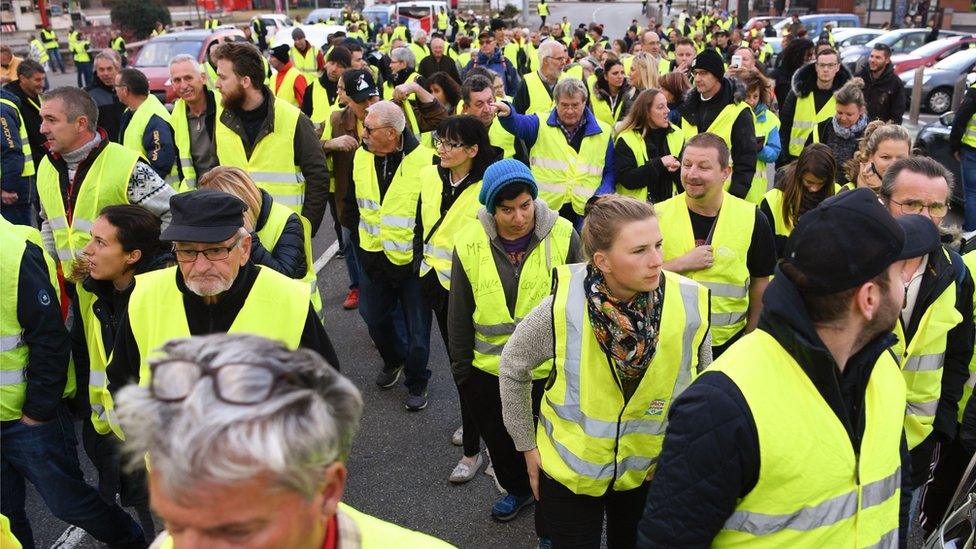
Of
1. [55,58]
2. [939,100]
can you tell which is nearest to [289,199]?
[939,100]

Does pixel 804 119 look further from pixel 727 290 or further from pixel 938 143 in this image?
pixel 727 290

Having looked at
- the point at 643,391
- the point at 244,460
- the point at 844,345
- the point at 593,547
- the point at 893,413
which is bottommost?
the point at 593,547

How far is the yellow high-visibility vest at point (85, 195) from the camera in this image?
159 inches

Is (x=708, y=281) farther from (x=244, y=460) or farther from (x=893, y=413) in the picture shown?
(x=244, y=460)

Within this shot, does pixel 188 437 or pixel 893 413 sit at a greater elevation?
pixel 188 437

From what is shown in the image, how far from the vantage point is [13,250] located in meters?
3.04

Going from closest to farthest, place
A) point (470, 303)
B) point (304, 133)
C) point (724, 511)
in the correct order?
point (724, 511) < point (470, 303) < point (304, 133)

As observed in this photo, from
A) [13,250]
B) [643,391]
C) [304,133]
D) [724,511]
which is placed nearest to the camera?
[724,511]

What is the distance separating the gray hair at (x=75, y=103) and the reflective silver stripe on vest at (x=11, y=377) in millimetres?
1510

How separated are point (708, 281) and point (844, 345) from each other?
1760mm

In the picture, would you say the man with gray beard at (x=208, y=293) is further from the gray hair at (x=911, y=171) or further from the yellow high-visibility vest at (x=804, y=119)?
the yellow high-visibility vest at (x=804, y=119)

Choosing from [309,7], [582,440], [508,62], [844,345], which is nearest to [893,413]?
[844,345]

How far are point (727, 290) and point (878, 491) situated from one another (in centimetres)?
176

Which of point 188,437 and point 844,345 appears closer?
point 188,437
